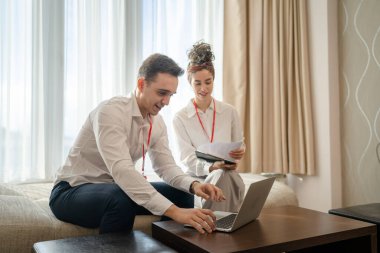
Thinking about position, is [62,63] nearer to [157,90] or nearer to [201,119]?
[201,119]

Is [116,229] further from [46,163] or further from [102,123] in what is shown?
[46,163]

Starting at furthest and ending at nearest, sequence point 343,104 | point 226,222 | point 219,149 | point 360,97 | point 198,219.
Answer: point 343,104, point 360,97, point 219,149, point 226,222, point 198,219

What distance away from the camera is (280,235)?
3.89 feet

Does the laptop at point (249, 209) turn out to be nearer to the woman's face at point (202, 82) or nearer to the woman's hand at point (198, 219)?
the woman's hand at point (198, 219)

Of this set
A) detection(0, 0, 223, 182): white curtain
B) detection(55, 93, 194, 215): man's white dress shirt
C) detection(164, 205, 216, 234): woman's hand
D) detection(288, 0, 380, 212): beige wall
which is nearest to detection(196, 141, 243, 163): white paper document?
detection(55, 93, 194, 215): man's white dress shirt

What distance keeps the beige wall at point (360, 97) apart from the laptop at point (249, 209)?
165cm

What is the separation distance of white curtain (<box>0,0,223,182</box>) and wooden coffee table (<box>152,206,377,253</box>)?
135cm

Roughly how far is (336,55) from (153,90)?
1.85 m

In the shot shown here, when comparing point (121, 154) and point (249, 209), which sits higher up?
point (121, 154)

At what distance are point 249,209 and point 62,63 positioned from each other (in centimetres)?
169

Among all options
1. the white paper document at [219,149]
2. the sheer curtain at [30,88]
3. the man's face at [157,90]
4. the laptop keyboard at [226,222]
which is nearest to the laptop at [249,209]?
the laptop keyboard at [226,222]

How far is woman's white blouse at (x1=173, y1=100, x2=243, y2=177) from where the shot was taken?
2.21 m

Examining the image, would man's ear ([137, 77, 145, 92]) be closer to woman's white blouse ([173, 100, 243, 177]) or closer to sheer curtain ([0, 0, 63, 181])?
woman's white blouse ([173, 100, 243, 177])

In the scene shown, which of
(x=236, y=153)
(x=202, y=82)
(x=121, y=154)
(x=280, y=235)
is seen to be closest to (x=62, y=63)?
(x=202, y=82)
